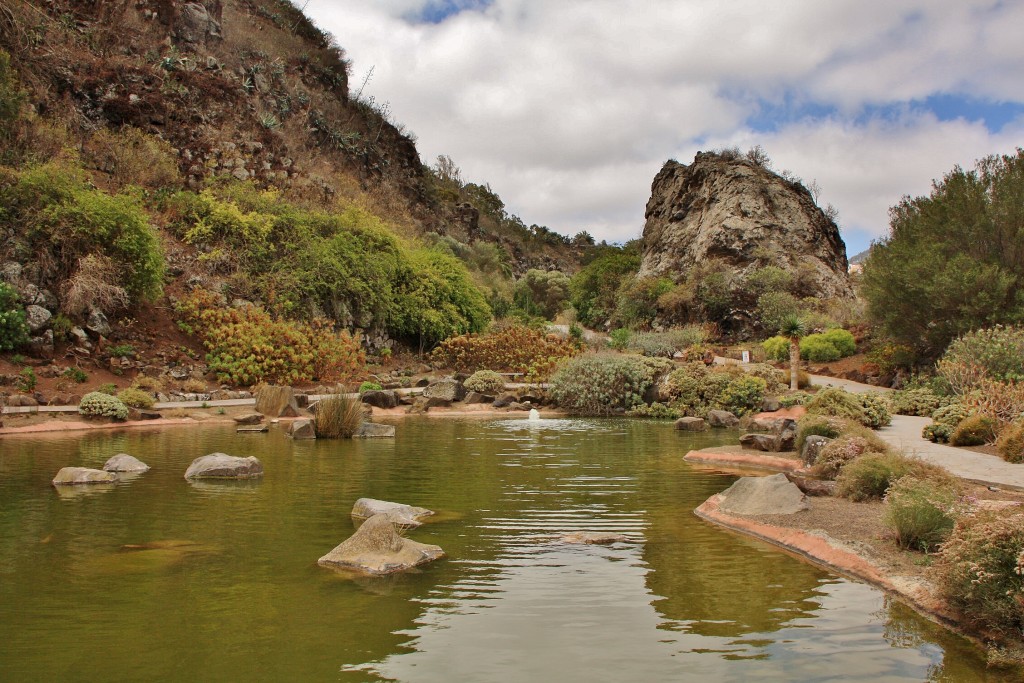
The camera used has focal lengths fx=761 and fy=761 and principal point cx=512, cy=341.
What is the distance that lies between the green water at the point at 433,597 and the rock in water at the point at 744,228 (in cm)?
3590

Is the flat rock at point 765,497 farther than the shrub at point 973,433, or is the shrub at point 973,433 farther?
the shrub at point 973,433

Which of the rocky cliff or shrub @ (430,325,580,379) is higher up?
the rocky cliff

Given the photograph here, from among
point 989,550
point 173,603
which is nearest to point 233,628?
point 173,603

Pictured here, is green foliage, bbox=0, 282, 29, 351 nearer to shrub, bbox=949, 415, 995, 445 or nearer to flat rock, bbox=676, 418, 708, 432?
flat rock, bbox=676, 418, 708, 432

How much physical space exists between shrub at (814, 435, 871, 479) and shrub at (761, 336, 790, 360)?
69.2 ft

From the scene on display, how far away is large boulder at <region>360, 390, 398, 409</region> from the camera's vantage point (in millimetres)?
20406

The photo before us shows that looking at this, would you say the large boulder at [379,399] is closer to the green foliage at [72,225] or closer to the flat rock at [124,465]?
the green foliage at [72,225]

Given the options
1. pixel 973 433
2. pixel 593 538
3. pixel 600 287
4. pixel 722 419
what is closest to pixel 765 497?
pixel 593 538

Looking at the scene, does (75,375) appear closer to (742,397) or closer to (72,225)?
(72,225)

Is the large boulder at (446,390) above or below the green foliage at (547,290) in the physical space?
below

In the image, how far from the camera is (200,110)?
3206 cm

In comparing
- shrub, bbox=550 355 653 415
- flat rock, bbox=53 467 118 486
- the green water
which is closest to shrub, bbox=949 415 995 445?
the green water

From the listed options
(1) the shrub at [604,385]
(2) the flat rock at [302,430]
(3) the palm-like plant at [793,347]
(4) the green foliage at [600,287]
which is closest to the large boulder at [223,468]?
(2) the flat rock at [302,430]

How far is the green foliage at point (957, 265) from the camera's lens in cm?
1959
